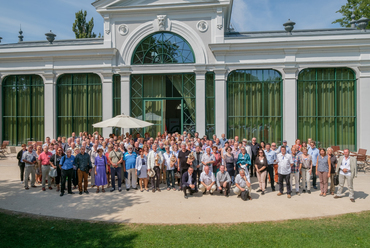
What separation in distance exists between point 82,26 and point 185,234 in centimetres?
3789

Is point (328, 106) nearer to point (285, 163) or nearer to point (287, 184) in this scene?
point (285, 163)

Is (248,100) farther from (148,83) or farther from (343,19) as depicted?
(343,19)

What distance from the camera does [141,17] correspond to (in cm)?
1697

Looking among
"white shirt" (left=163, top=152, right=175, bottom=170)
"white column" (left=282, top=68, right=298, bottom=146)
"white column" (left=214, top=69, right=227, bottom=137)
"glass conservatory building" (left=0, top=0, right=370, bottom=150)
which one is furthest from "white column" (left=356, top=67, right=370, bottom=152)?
"white shirt" (left=163, top=152, right=175, bottom=170)

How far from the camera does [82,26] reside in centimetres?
3747

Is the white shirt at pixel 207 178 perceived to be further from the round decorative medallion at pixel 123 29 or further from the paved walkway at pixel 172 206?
the round decorative medallion at pixel 123 29

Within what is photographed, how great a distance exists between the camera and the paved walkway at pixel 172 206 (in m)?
7.66

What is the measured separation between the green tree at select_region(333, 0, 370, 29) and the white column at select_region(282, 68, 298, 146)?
1300cm

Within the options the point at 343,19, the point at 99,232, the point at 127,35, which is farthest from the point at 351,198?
the point at 343,19

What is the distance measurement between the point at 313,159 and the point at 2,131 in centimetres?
1953

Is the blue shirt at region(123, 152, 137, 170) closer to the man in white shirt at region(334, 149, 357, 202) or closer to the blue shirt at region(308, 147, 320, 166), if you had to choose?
the blue shirt at region(308, 147, 320, 166)

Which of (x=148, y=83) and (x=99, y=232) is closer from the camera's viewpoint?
(x=99, y=232)

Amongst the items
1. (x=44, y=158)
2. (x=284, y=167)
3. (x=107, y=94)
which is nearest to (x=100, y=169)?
(x=44, y=158)

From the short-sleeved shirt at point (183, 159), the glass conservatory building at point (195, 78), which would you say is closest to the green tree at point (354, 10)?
the glass conservatory building at point (195, 78)
